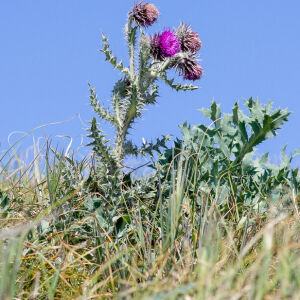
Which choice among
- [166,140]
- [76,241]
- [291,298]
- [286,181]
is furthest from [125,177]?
[291,298]

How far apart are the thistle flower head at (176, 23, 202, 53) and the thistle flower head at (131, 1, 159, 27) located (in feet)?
0.83

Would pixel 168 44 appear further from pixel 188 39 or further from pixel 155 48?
pixel 188 39

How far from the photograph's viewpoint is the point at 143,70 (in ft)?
12.9

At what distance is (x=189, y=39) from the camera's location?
4316mm

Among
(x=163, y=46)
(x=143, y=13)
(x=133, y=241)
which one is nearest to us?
(x=133, y=241)

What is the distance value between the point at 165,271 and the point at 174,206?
0.90 ft

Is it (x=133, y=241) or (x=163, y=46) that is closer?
(x=133, y=241)

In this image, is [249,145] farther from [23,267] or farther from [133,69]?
[23,267]

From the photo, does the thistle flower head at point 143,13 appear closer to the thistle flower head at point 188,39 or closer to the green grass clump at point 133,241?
the thistle flower head at point 188,39

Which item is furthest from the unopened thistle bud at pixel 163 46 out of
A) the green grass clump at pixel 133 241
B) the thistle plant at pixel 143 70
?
the green grass clump at pixel 133 241

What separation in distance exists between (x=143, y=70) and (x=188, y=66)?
18.6 inches

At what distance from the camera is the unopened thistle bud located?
399 centimetres

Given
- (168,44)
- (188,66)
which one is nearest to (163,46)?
(168,44)

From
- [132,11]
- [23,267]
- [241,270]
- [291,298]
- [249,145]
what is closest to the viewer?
[291,298]
